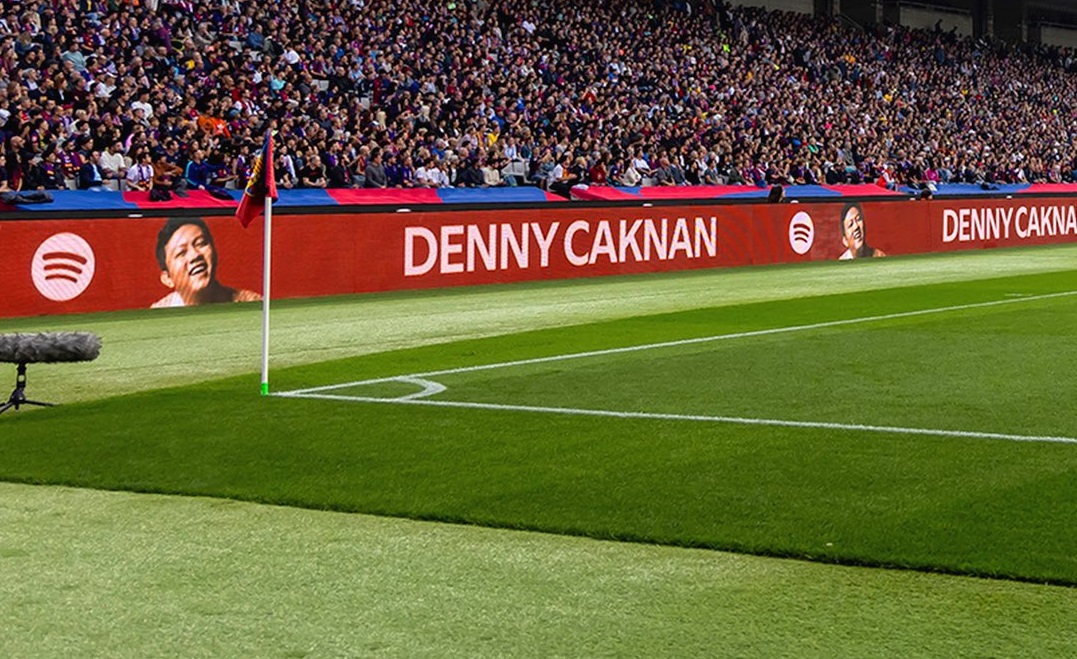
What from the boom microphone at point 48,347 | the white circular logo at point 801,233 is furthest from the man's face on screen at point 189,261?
the white circular logo at point 801,233

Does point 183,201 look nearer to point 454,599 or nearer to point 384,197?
point 384,197

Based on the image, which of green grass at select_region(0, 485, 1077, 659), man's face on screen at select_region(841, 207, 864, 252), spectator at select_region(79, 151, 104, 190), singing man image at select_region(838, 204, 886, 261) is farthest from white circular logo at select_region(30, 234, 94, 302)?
man's face on screen at select_region(841, 207, 864, 252)

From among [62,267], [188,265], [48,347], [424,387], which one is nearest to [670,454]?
[424,387]

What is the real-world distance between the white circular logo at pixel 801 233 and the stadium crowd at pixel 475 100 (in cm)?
414

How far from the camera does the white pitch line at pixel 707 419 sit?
9953 millimetres

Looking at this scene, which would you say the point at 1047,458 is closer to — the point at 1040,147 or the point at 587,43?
the point at 587,43

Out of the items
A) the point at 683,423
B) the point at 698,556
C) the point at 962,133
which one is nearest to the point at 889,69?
the point at 962,133

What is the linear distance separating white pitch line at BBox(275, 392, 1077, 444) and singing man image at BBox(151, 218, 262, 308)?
8990mm

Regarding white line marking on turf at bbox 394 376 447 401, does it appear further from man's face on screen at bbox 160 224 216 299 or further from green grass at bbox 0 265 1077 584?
man's face on screen at bbox 160 224 216 299

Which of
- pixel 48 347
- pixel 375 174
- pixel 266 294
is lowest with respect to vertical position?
pixel 48 347

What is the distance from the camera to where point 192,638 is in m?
5.63

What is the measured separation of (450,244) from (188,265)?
4.99 metres

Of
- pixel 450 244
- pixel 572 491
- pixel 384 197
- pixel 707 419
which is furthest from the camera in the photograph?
pixel 384 197

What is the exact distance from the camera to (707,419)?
35.6ft
